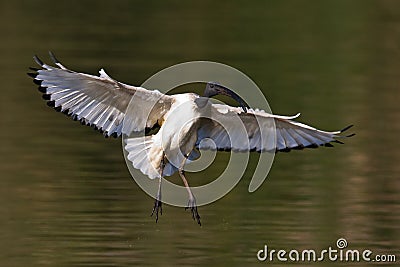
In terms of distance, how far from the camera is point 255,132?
458 inches

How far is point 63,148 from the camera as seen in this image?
593 inches

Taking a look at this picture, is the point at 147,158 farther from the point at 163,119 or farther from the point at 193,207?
the point at 193,207

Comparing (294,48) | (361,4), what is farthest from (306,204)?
(361,4)

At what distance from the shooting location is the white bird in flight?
11008 millimetres

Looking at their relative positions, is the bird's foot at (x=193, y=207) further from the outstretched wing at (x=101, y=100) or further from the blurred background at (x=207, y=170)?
the outstretched wing at (x=101, y=100)

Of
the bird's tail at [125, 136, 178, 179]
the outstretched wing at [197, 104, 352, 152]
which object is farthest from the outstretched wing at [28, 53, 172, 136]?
the outstretched wing at [197, 104, 352, 152]

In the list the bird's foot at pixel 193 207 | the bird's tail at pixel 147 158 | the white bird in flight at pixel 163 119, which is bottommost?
the bird's foot at pixel 193 207

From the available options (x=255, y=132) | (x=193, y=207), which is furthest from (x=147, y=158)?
(x=255, y=132)

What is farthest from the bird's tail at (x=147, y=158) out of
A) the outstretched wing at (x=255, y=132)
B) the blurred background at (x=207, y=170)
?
the blurred background at (x=207, y=170)

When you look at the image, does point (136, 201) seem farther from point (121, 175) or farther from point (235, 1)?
point (235, 1)

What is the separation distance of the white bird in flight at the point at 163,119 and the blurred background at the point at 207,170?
2.29ft

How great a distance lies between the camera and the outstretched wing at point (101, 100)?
10898 mm

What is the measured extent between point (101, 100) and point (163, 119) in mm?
541

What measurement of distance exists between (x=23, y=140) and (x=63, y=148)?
68cm
